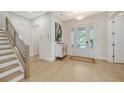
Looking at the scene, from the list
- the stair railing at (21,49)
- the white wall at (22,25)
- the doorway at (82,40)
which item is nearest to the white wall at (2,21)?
the white wall at (22,25)

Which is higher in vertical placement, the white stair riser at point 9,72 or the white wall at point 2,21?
the white wall at point 2,21

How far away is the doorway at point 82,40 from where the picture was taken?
483 centimetres

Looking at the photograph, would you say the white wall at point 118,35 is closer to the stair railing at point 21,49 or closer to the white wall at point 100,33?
the white wall at point 100,33

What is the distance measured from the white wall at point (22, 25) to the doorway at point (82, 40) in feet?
9.96

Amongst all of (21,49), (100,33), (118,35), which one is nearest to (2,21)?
(21,49)

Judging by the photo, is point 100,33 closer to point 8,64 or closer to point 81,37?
point 81,37

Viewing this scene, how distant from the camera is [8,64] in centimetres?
227

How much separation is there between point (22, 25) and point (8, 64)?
3.01 meters

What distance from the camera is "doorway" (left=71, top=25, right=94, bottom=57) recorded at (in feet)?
15.9
